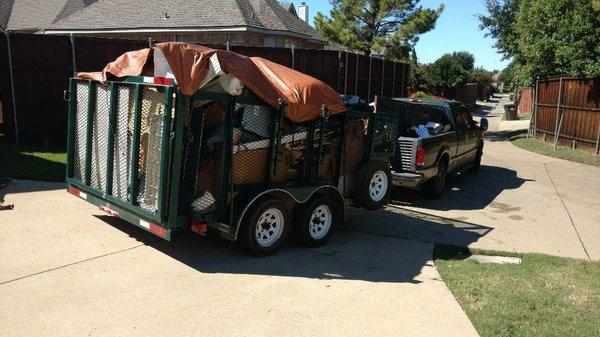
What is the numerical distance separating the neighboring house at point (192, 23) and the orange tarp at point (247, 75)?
15.7 metres

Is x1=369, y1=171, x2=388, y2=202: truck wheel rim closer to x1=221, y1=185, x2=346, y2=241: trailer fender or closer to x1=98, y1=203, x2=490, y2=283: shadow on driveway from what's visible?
x1=98, y1=203, x2=490, y2=283: shadow on driveway

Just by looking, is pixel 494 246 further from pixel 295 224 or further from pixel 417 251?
pixel 295 224

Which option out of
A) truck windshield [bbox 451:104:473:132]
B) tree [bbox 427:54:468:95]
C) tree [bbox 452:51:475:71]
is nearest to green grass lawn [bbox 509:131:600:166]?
truck windshield [bbox 451:104:473:132]

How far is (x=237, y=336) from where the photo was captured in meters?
4.16

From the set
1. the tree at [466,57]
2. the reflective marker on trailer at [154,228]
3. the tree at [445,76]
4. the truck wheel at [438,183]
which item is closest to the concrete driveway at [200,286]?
the reflective marker on trailer at [154,228]

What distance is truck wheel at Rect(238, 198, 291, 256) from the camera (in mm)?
5695

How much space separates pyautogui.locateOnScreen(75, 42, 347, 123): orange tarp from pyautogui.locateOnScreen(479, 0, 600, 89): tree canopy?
1331 centimetres

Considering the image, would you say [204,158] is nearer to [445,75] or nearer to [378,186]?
[378,186]

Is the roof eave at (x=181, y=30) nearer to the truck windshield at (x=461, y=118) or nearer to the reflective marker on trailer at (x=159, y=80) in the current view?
the truck windshield at (x=461, y=118)

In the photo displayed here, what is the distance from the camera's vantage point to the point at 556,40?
18.4 m

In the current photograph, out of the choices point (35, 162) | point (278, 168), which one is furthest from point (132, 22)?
point (278, 168)

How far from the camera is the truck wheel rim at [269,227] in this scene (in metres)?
5.86

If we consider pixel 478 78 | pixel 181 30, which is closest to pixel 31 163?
pixel 181 30

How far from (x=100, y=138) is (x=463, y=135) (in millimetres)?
7594
